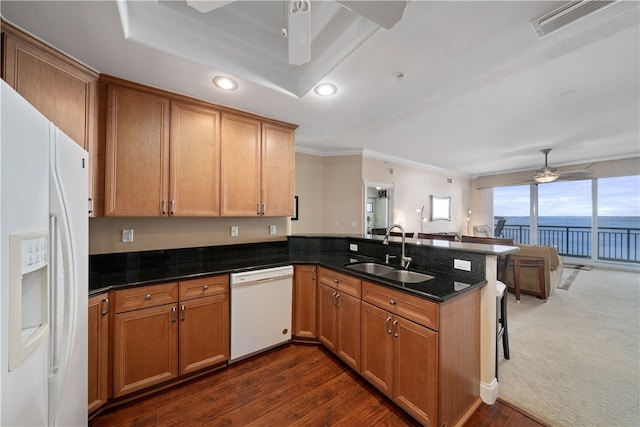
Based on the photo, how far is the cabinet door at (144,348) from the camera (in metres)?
1.74

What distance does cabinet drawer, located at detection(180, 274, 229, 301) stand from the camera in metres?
1.98

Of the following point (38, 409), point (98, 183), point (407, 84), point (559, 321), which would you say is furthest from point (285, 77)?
point (559, 321)

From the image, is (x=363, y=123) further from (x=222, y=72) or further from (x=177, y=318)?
(x=177, y=318)

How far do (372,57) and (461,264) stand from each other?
1.77 metres

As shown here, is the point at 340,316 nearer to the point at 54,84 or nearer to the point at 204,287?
the point at 204,287

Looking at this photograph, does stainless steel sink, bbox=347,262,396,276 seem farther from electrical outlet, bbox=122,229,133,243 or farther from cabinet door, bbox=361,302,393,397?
electrical outlet, bbox=122,229,133,243

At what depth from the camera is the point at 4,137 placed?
2.15 feet

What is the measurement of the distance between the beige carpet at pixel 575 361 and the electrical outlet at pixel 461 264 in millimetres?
1039

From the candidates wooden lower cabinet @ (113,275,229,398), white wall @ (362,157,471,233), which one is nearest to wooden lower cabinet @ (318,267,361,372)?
wooden lower cabinet @ (113,275,229,398)

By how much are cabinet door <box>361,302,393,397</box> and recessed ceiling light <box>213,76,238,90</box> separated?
7.23ft

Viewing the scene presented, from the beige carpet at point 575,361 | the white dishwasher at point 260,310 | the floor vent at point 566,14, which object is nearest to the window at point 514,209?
the beige carpet at point 575,361

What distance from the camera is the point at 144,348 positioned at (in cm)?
182

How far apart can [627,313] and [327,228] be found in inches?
177

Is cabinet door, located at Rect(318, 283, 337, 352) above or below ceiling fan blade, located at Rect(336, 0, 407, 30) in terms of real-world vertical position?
below
